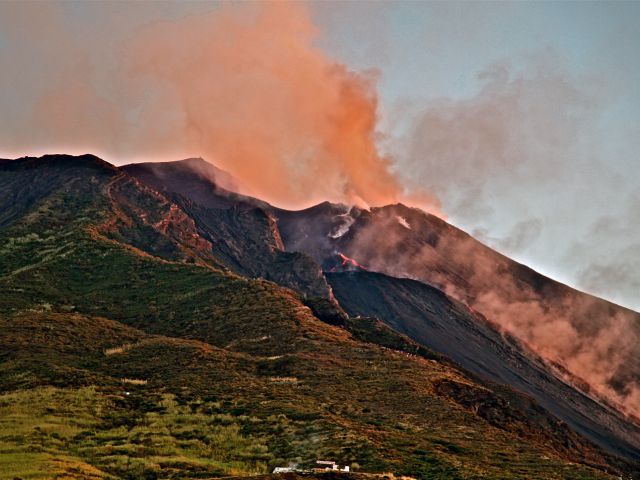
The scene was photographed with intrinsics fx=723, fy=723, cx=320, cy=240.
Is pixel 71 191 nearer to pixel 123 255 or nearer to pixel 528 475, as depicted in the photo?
pixel 123 255

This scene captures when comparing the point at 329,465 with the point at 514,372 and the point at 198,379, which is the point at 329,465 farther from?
the point at 514,372

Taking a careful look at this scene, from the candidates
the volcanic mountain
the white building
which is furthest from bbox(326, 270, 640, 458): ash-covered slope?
the white building

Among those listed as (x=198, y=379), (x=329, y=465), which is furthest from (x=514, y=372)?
(x=329, y=465)

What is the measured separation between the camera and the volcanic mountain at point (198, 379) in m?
46.5

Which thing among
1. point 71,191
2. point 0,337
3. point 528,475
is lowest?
point 0,337

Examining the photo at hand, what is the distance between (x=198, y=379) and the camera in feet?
234

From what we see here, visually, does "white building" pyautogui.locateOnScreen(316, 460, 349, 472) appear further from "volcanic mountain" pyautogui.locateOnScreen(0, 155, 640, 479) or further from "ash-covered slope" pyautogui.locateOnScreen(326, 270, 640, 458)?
"ash-covered slope" pyautogui.locateOnScreen(326, 270, 640, 458)

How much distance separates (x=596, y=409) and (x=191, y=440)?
16105cm

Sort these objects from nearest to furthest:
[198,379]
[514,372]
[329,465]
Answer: [329,465] → [198,379] → [514,372]

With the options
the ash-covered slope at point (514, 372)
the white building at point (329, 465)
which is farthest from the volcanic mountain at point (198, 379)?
the white building at point (329, 465)

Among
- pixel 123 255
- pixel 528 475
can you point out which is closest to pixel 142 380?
pixel 528 475

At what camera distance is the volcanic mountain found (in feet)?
152

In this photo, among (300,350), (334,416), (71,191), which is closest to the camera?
(334,416)

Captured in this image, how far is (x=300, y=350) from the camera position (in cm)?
8912
